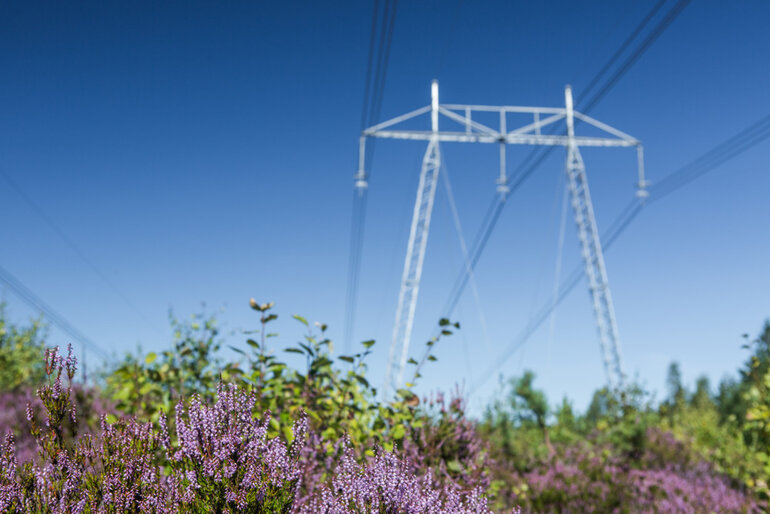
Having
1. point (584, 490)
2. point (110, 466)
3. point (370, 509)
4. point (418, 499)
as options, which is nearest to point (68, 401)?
point (110, 466)

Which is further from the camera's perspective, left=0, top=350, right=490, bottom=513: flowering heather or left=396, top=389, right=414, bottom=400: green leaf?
left=396, top=389, right=414, bottom=400: green leaf

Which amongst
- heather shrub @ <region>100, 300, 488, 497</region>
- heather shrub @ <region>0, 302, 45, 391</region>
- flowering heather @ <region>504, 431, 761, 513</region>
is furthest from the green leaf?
heather shrub @ <region>0, 302, 45, 391</region>

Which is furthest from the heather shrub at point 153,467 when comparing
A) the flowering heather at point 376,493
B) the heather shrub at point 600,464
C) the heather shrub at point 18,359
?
the heather shrub at point 18,359

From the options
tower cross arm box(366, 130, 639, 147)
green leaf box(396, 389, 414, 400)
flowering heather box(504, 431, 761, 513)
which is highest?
tower cross arm box(366, 130, 639, 147)

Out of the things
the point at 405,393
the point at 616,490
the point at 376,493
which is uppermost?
the point at 405,393

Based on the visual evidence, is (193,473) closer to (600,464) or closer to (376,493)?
(376,493)

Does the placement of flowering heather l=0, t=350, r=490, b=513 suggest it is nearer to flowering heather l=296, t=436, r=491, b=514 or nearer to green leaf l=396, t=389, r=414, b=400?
flowering heather l=296, t=436, r=491, b=514

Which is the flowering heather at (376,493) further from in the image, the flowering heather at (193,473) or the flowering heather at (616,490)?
the flowering heather at (616,490)

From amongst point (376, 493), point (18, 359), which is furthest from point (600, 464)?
point (18, 359)

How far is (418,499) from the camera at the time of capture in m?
2.76

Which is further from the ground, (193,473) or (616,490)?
(616,490)

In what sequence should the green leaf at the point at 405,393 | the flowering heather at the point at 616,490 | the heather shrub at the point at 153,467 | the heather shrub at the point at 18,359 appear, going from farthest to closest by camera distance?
the heather shrub at the point at 18,359 → the flowering heather at the point at 616,490 → the green leaf at the point at 405,393 → the heather shrub at the point at 153,467

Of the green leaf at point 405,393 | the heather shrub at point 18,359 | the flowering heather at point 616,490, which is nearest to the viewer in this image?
the green leaf at point 405,393

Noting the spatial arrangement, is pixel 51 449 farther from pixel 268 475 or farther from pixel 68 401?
pixel 268 475
